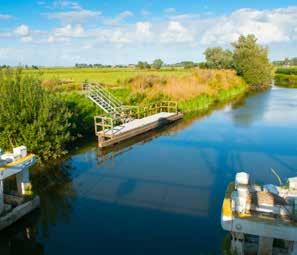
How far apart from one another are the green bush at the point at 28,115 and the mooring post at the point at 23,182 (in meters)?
5.10

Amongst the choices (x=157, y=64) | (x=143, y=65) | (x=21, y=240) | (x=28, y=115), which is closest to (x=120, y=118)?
(x=28, y=115)

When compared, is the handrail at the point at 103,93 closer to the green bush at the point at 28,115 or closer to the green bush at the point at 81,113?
the green bush at the point at 81,113

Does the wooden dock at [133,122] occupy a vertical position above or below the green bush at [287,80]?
below

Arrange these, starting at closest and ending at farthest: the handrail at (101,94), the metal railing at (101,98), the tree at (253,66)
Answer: the metal railing at (101,98), the handrail at (101,94), the tree at (253,66)

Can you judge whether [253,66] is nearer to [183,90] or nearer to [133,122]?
[183,90]

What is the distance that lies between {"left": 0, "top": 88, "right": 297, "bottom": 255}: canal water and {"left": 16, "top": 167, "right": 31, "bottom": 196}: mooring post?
1.01 m

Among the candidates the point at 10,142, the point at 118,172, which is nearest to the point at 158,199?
the point at 118,172

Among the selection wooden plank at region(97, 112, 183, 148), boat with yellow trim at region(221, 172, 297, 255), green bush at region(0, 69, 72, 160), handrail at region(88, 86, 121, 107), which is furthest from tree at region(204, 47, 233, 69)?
boat with yellow trim at region(221, 172, 297, 255)

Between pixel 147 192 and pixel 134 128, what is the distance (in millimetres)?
10415

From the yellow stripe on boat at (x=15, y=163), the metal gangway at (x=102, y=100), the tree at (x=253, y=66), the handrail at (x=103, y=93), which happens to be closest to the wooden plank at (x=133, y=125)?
the metal gangway at (x=102, y=100)

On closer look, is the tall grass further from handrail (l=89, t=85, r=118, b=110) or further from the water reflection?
the water reflection

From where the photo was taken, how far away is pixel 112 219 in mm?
11109

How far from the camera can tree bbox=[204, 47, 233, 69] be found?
69925 mm

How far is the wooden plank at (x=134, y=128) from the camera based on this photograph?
68.0 ft
